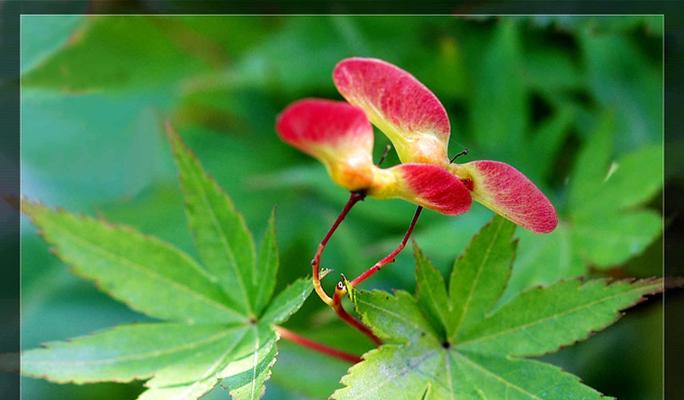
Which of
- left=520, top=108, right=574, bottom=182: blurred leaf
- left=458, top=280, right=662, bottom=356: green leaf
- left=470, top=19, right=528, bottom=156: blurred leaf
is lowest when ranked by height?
left=458, top=280, right=662, bottom=356: green leaf

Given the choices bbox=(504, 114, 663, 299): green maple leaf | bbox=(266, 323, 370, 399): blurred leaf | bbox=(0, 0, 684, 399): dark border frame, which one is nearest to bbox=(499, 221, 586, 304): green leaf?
bbox=(504, 114, 663, 299): green maple leaf

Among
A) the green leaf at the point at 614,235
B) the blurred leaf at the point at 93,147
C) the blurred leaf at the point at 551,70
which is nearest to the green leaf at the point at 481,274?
the green leaf at the point at 614,235

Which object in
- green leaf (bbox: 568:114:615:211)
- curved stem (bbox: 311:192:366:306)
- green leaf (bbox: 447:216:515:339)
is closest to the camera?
curved stem (bbox: 311:192:366:306)

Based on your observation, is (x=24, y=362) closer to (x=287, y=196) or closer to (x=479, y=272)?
(x=479, y=272)

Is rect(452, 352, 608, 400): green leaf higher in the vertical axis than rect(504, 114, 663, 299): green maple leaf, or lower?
lower

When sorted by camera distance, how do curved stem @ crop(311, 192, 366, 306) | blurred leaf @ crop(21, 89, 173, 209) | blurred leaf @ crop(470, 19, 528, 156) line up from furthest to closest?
blurred leaf @ crop(21, 89, 173, 209)
blurred leaf @ crop(470, 19, 528, 156)
curved stem @ crop(311, 192, 366, 306)

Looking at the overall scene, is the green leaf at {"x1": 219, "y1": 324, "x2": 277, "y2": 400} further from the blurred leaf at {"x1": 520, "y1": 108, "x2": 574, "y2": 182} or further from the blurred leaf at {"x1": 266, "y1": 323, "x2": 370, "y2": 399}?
the blurred leaf at {"x1": 520, "y1": 108, "x2": 574, "y2": 182}

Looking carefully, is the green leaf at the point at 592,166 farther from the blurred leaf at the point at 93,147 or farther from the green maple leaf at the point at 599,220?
the blurred leaf at the point at 93,147
